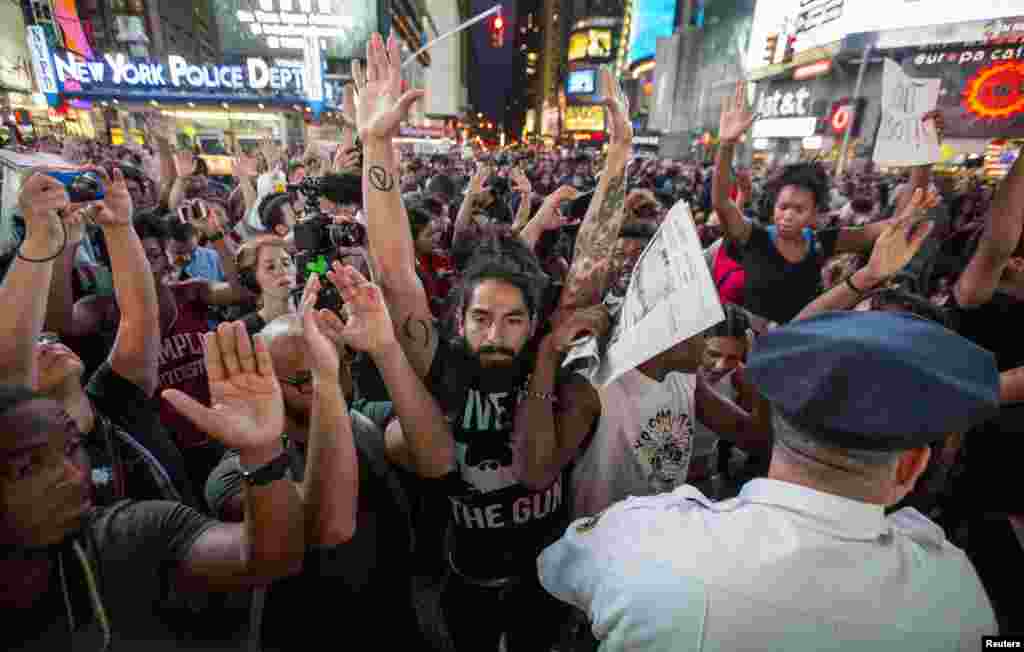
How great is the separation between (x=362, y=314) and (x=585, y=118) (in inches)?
2835

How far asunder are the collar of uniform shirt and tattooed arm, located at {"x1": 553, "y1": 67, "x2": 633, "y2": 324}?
1092 mm

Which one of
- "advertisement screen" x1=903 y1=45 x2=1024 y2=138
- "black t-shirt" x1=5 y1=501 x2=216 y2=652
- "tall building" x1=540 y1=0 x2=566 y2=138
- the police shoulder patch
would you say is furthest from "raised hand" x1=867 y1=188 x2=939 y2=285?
"tall building" x1=540 y1=0 x2=566 y2=138

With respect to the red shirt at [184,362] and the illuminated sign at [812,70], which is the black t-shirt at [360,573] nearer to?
the red shirt at [184,362]

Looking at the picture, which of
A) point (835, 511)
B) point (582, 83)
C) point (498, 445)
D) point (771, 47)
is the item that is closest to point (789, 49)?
point (771, 47)

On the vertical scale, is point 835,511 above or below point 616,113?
below

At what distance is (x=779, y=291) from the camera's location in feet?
10.7

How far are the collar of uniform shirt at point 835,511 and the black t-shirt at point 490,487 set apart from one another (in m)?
1.00

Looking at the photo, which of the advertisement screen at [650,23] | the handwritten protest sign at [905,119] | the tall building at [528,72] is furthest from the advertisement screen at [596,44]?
the handwritten protest sign at [905,119]

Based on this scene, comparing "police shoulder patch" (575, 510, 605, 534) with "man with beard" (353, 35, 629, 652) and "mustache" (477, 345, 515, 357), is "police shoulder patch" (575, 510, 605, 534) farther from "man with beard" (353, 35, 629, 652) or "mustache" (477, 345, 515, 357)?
"mustache" (477, 345, 515, 357)

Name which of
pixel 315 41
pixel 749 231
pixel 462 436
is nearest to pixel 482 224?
pixel 749 231

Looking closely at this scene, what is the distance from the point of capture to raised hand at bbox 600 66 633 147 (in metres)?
2.20

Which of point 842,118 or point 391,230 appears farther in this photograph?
point 842,118

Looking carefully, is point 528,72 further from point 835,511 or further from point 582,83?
point 835,511

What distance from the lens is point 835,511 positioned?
917 mm
